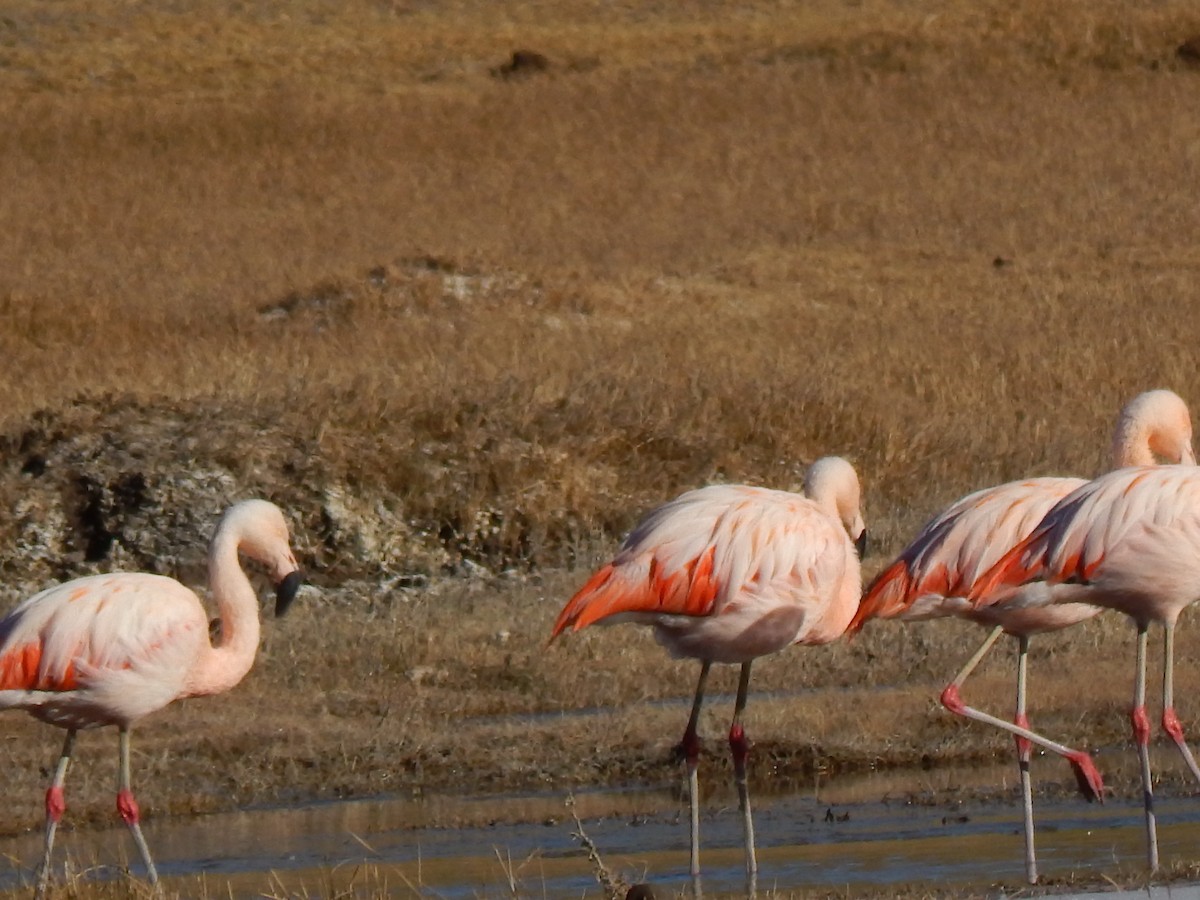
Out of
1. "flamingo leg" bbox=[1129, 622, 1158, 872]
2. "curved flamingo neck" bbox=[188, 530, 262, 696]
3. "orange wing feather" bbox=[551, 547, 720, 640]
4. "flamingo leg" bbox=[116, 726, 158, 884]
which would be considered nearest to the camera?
"flamingo leg" bbox=[1129, 622, 1158, 872]

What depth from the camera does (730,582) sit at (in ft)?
25.4

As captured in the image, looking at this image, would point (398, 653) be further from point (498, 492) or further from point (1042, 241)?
point (1042, 241)

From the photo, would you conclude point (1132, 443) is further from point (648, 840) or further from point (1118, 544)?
point (648, 840)

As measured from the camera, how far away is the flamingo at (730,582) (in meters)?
7.68

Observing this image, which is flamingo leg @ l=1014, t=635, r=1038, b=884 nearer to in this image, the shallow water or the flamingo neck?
the shallow water

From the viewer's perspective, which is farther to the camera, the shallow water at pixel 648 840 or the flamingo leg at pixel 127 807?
the shallow water at pixel 648 840

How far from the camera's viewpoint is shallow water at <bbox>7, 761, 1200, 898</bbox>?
24.6ft

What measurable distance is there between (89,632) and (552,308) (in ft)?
55.3

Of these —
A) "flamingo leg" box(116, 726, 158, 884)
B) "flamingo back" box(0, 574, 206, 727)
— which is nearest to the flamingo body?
"flamingo back" box(0, 574, 206, 727)

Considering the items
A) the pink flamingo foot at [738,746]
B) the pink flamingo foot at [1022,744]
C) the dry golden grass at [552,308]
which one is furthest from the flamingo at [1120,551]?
the dry golden grass at [552,308]

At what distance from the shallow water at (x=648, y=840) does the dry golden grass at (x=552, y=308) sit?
33 centimetres

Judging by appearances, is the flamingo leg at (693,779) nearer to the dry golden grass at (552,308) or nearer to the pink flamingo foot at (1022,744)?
the pink flamingo foot at (1022,744)

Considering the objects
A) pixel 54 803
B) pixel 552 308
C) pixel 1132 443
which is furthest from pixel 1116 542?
pixel 552 308

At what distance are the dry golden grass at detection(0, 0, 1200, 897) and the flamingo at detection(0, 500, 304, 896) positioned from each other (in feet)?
4.07
